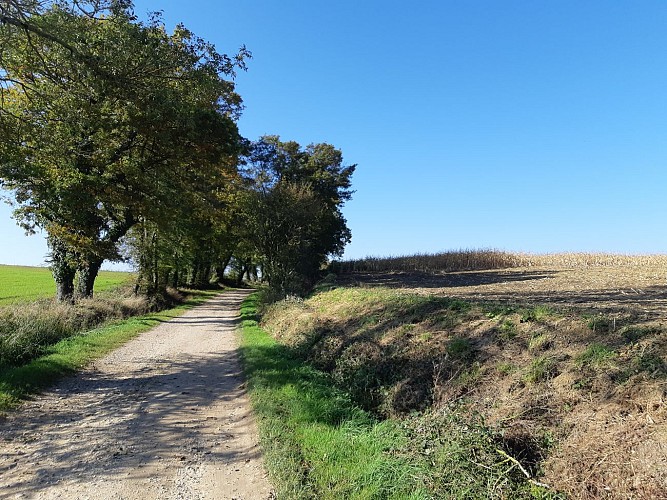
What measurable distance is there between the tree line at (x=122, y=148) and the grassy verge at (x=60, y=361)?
145 inches

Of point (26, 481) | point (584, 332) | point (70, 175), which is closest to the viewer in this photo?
point (26, 481)

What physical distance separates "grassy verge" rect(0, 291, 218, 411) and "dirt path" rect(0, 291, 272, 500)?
0.32 metres

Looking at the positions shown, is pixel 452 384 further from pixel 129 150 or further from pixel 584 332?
pixel 129 150

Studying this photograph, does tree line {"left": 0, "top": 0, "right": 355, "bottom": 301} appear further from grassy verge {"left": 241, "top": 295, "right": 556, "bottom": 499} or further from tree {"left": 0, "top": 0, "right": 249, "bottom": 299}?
grassy verge {"left": 241, "top": 295, "right": 556, "bottom": 499}

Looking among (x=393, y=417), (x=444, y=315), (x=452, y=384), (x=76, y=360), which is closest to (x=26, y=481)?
(x=393, y=417)

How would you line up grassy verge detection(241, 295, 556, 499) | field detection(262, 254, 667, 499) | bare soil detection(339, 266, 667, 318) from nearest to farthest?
field detection(262, 254, 667, 499) < grassy verge detection(241, 295, 556, 499) < bare soil detection(339, 266, 667, 318)

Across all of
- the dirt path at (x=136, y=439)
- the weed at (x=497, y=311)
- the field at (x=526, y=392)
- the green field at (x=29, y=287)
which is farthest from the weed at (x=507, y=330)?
the green field at (x=29, y=287)

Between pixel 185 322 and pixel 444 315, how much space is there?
46.2 feet

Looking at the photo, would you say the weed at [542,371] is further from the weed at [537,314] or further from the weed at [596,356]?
the weed at [537,314]

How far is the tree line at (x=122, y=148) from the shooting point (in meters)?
8.75

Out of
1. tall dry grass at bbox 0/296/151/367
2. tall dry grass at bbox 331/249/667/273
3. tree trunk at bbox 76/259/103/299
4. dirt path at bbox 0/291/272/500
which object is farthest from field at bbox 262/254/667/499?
tall dry grass at bbox 331/249/667/273

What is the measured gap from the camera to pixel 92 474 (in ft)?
15.1

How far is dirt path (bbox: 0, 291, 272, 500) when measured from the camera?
174 inches

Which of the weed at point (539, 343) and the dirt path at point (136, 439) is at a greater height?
the weed at point (539, 343)
